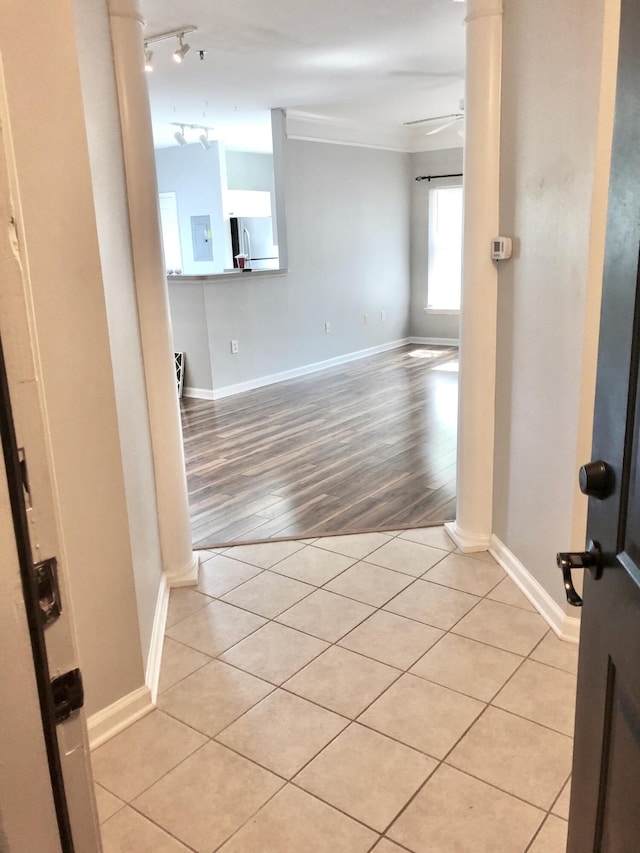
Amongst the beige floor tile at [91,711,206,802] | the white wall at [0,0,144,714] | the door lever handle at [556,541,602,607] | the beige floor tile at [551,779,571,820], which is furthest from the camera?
the beige floor tile at [91,711,206,802]

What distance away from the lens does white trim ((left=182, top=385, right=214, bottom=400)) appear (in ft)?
20.7

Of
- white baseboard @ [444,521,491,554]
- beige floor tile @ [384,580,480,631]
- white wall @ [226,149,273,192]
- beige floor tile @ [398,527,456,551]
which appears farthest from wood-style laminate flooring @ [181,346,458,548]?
white wall @ [226,149,273,192]

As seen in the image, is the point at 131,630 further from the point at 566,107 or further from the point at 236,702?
the point at 566,107

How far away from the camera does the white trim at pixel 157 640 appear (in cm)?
212

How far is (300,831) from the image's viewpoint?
1596 mm

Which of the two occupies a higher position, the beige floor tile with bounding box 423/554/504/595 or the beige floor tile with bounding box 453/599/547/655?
the beige floor tile with bounding box 423/554/504/595

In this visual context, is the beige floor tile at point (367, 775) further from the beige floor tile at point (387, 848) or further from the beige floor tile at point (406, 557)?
the beige floor tile at point (406, 557)

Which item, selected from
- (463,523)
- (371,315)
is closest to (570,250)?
(463,523)

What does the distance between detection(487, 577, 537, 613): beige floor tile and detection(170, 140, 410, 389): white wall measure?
413cm

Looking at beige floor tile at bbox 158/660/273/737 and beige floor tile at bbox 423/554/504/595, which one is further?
beige floor tile at bbox 423/554/504/595

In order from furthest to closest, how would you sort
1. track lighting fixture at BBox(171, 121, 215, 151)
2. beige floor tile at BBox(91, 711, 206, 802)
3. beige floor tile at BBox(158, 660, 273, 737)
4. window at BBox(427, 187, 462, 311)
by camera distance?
window at BBox(427, 187, 462, 311) → track lighting fixture at BBox(171, 121, 215, 151) → beige floor tile at BBox(158, 660, 273, 737) → beige floor tile at BBox(91, 711, 206, 802)

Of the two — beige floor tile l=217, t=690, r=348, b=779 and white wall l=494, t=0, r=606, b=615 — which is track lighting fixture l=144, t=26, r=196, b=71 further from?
beige floor tile l=217, t=690, r=348, b=779

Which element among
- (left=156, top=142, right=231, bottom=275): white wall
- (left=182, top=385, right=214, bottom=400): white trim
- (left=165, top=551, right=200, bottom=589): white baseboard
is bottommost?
(left=165, top=551, right=200, bottom=589): white baseboard

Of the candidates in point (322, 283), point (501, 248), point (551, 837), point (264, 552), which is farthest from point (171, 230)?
point (551, 837)
